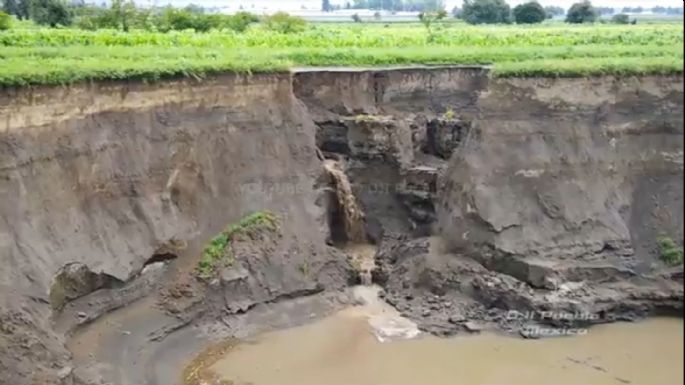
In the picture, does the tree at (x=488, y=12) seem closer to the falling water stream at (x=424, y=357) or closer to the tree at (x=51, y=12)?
the tree at (x=51, y=12)

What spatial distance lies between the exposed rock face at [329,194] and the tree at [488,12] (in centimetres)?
2851

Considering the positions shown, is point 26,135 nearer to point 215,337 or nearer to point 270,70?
point 215,337

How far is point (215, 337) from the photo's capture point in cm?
1827

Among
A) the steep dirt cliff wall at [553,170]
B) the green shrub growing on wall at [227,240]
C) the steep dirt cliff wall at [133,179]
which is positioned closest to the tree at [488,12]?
the steep dirt cliff wall at [553,170]

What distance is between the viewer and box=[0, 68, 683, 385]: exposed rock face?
17109 mm

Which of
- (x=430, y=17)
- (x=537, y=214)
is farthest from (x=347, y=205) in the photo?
(x=430, y=17)

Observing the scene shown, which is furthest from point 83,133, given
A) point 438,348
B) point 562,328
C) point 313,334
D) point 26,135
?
point 562,328

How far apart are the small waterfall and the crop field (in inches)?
111

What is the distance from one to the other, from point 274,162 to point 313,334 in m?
4.64

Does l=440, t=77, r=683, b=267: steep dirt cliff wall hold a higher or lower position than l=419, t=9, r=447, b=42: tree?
lower

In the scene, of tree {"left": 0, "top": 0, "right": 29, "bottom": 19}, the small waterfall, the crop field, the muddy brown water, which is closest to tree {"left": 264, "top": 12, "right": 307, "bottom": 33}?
the crop field

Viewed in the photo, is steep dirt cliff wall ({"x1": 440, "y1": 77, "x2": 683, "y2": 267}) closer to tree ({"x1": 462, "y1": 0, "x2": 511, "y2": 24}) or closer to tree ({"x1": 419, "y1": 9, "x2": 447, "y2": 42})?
tree ({"x1": 419, "y1": 9, "x2": 447, "y2": 42})

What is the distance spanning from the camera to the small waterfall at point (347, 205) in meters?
22.8

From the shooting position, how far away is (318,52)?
89.4 feet
